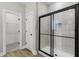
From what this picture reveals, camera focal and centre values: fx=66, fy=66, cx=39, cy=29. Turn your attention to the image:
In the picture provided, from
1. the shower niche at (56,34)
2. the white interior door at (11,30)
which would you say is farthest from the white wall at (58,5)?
the white interior door at (11,30)

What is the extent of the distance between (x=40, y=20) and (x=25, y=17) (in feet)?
3.18

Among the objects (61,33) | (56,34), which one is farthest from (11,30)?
(61,33)

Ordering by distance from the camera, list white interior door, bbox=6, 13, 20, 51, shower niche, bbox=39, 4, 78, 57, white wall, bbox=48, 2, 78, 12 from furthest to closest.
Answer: white interior door, bbox=6, 13, 20, 51 < white wall, bbox=48, 2, 78, 12 < shower niche, bbox=39, 4, 78, 57

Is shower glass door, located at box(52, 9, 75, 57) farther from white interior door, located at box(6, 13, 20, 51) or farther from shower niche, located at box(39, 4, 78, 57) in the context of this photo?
white interior door, located at box(6, 13, 20, 51)

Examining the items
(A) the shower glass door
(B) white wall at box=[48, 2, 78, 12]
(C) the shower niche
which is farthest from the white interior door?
(A) the shower glass door

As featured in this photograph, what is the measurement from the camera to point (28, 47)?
10.7 ft

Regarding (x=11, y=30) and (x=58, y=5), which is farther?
(x=11, y=30)

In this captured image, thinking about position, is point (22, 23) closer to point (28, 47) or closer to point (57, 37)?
point (28, 47)

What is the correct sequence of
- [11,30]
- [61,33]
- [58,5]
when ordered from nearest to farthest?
[61,33]
[58,5]
[11,30]

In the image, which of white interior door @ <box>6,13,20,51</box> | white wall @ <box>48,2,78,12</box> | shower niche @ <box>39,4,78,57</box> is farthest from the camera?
white interior door @ <box>6,13,20,51</box>

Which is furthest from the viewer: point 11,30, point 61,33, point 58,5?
point 11,30

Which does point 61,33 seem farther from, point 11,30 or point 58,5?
point 11,30

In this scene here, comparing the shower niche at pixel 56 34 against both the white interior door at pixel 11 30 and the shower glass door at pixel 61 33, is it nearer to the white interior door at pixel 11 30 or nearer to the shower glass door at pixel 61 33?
the shower glass door at pixel 61 33

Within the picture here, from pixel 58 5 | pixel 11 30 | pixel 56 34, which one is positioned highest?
pixel 58 5
